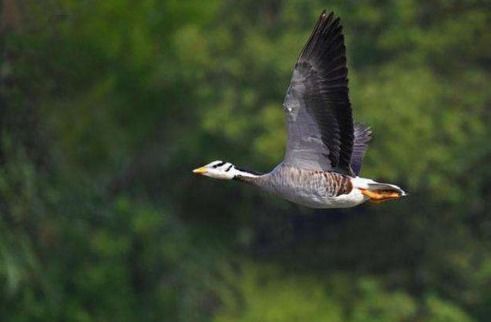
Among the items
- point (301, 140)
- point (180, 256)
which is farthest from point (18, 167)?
point (301, 140)

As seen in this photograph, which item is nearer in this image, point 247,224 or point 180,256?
point 180,256

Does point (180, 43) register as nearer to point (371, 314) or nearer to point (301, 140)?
point (371, 314)

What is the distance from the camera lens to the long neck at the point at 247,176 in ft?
44.6

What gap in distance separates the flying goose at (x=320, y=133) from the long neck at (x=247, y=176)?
0.03 feet

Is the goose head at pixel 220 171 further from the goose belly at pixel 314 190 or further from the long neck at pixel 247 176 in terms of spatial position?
the goose belly at pixel 314 190

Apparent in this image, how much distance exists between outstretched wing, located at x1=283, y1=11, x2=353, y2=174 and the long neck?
0.25 m

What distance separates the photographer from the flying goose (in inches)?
526

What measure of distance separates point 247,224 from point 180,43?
3.43 m

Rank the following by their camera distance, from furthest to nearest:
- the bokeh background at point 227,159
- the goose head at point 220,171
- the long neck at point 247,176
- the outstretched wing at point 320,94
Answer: the bokeh background at point 227,159 < the goose head at point 220,171 < the long neck at point 247,176 < the outstretched wing at point 320,94

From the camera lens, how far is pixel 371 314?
29.5 m

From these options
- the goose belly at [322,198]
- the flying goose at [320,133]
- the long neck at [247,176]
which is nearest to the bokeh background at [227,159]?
the long neck at [247,176]

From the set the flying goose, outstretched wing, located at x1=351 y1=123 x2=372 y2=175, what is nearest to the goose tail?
the flying goose

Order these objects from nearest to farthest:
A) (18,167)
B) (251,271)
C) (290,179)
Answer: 1. (290,179)
2. (18,167)
3. (251,271)

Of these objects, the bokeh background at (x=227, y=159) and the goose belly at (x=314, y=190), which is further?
the bokeh background at (x=227, y=159)
